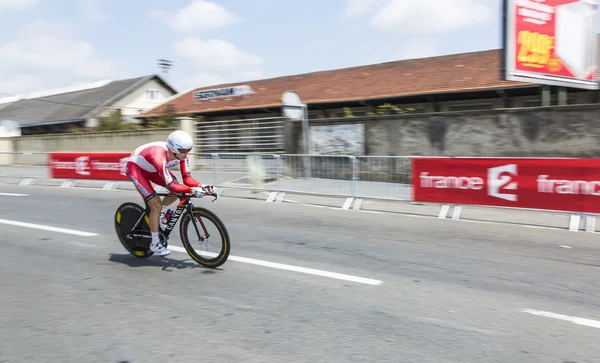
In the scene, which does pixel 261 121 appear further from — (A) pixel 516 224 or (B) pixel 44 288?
(B) pixel 44 288

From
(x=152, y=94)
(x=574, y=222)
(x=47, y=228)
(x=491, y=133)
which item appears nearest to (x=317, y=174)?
(x=491, y=133)

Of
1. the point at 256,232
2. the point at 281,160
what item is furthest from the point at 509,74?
the point at 256,232

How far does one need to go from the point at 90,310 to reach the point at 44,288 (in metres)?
1.02

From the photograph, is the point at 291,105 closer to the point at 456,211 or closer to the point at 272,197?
the point at 272,197

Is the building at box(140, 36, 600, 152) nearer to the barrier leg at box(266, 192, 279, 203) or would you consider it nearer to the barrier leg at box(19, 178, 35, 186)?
the barrier leg at box(19, 178, 35, 186)

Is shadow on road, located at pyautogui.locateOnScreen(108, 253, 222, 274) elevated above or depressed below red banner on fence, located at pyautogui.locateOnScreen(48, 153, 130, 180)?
below

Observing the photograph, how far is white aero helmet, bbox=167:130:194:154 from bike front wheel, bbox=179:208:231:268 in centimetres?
75

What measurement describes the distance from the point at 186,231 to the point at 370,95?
16.2m

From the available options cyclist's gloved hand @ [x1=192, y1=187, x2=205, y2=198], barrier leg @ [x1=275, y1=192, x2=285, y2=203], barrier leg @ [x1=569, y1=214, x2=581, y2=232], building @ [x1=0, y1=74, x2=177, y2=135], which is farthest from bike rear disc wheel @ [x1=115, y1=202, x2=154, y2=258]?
building @ [x1=0, y1=74, x2=177, y2=135]

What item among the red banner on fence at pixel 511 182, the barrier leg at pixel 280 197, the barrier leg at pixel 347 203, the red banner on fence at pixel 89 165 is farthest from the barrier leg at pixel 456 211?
the red banner on fence at pixel 89 165

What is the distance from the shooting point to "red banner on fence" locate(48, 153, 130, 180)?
597 inches

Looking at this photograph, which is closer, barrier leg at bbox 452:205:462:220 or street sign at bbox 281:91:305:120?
barrier leg at bbox 452:205:462:220

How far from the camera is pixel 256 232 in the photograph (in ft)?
25.7

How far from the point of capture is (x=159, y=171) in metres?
5.22
